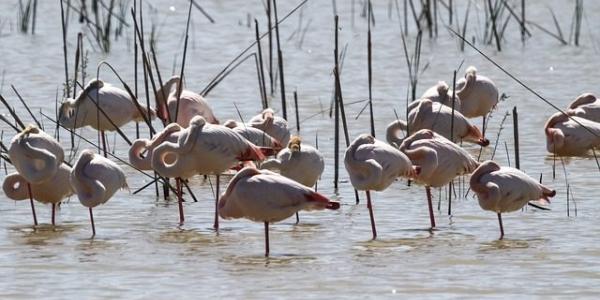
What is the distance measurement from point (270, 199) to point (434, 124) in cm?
335

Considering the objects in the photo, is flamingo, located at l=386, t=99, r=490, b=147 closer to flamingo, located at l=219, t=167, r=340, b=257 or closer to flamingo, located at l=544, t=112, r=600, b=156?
flamingo, located at l=544, t=112, r=600, b=156

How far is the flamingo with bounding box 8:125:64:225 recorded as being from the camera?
845 cm

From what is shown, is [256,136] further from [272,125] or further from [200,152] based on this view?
[200,152]

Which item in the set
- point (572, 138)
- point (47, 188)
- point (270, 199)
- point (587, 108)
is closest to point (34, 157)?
point (47, 188)

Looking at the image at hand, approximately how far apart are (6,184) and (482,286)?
321 centimetres

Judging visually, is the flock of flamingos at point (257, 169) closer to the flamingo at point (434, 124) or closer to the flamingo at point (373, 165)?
the flamingo at point (373, 165)

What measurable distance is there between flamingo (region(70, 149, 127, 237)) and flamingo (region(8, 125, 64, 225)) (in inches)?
6.8

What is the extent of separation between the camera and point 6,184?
29.1 ft

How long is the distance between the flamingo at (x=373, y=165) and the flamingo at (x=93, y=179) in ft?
4.44

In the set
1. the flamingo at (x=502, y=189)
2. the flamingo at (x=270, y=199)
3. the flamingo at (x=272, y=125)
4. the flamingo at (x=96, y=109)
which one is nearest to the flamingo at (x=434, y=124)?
the flamingo at (x=272, y=125)

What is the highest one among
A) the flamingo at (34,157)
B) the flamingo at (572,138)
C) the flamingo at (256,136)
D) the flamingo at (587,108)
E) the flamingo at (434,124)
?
the flamingo at (34,157)

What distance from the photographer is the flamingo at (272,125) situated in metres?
10.2

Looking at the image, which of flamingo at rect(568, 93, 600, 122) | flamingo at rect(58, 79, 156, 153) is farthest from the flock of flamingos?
flamingo at rect(568, 93, 600, 122)

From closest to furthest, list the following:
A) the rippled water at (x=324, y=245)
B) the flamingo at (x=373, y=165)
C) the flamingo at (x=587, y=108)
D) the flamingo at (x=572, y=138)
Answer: the rippled water at (x=324, y=245)
the flamingo at (x=373, y=165)
the flamingo at (x=572, y=138)
the flamingo at (x=587, y=108)
